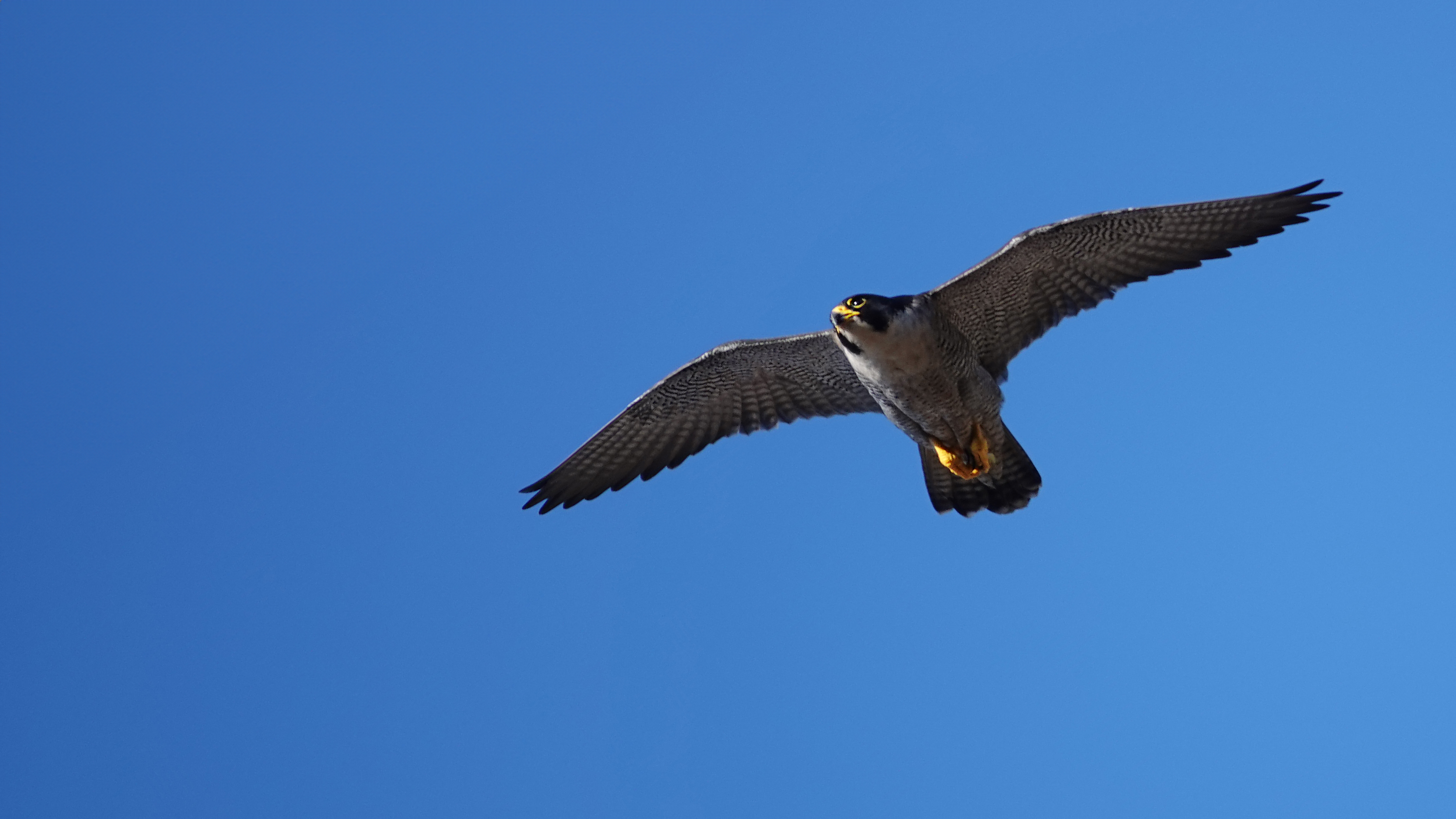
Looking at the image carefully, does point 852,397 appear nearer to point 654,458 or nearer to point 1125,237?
point 654,458

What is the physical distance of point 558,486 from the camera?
578 inches

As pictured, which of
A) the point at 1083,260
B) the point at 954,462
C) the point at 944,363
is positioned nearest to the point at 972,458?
the point at 954,462

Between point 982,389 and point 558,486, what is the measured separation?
4.10 m

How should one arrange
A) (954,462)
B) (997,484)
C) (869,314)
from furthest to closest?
(997,484) → (954,462) → (869,314)

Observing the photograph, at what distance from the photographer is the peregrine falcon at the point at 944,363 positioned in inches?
503

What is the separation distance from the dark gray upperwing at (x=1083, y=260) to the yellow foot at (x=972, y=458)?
0.58 meters

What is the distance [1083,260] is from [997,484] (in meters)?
2.17

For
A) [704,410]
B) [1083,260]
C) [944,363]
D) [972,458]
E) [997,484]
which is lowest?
[997,484]

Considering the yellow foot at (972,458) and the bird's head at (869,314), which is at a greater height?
the bird's head at (869,314)

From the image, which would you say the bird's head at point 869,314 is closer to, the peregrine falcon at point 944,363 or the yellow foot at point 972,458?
the peregrine falcon at point 944,363

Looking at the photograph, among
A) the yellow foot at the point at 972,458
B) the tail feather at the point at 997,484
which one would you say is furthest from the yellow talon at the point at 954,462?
the tail feather at the point at 997,484

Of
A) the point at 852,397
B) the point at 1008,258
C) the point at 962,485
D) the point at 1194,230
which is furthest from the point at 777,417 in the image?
the point at 1194,230

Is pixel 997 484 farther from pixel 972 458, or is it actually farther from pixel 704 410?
pixel 704 410

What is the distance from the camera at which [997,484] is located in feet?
46.2
